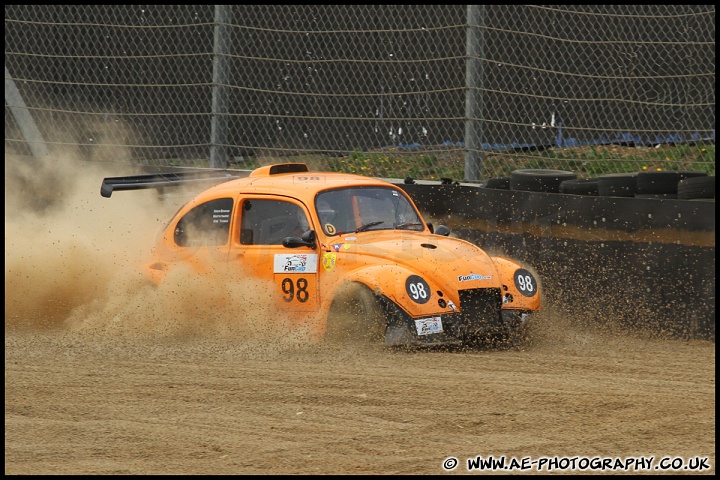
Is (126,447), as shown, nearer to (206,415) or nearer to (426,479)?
(206,415)

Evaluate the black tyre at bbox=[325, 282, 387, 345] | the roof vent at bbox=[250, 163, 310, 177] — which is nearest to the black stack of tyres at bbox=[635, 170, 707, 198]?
the black tyre at bbox=[325, 282, 387, 345]

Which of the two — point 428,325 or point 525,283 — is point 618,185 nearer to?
point 525,283

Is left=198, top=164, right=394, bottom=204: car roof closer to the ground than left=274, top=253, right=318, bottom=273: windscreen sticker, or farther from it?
farther from it

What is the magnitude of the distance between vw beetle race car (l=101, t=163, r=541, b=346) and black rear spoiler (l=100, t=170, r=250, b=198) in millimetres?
36

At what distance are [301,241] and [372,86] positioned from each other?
9.17 feet

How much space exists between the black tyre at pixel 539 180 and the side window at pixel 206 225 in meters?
2.50

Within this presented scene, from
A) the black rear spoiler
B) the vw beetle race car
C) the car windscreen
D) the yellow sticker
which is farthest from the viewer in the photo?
the black rear spoiler

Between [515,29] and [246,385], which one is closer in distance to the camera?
[246,385]

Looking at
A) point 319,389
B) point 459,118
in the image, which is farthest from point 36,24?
point 319,389

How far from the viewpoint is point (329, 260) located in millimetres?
8758

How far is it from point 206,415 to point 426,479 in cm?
163

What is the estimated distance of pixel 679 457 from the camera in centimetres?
517

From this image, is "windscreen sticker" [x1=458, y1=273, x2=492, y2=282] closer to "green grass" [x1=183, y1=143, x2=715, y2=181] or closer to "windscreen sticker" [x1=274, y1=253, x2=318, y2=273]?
"windscreen sticker" [x1=274, y1=253, x2=318, y2=273]

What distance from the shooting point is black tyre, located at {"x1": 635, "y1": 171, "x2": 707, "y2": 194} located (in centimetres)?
938
